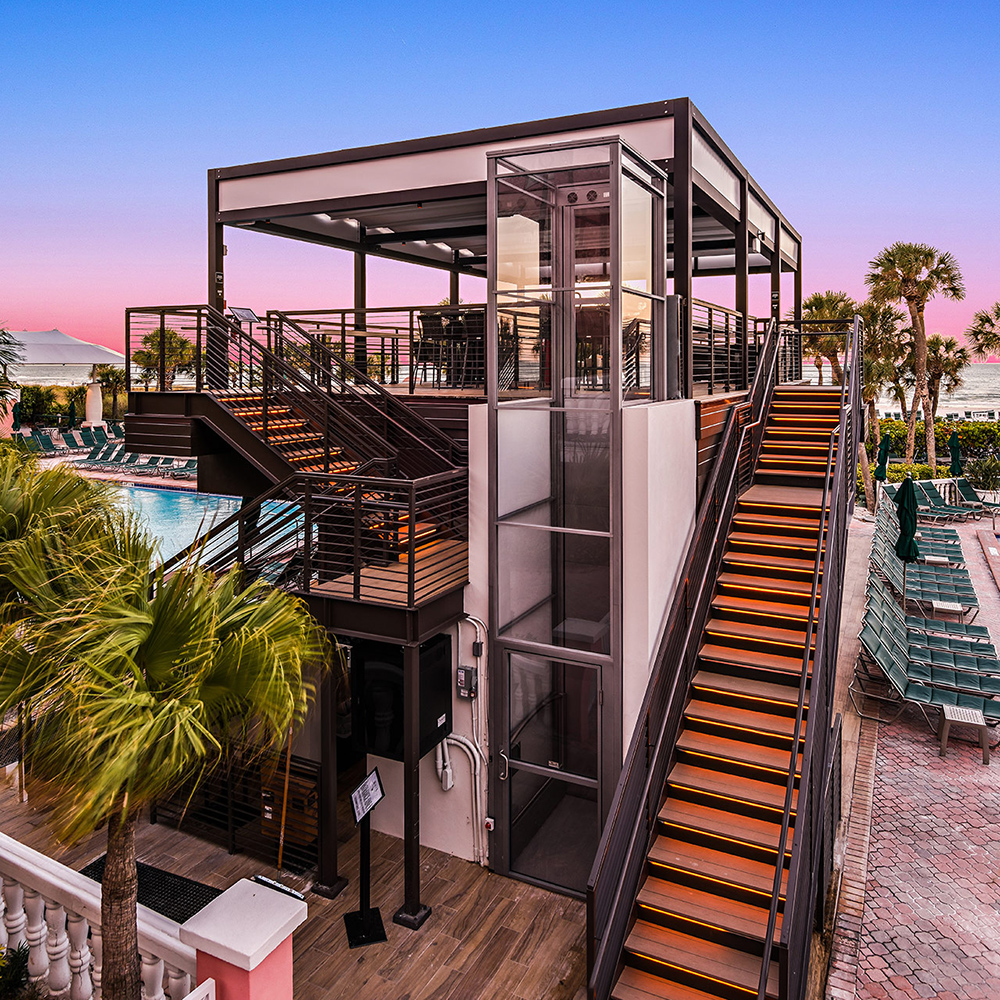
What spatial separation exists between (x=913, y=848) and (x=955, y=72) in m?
41.9

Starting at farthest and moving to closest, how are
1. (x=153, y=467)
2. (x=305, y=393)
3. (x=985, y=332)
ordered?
(x=985, y=332)
(x=153, y=467)
(x=305, y=393)

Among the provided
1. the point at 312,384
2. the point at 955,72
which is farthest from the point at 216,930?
the point at 955,72

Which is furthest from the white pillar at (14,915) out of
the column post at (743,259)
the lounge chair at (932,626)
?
the lounge chair at (932,626)

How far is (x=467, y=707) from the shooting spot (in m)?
7.16

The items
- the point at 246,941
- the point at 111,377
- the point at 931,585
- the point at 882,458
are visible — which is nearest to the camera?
the point at 246,941

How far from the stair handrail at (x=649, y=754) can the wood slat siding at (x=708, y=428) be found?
5.6 inches

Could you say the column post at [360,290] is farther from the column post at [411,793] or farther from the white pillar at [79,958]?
the white pillar at [79,958]

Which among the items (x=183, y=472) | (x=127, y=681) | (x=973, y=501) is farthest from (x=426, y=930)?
(x=183, y=472)

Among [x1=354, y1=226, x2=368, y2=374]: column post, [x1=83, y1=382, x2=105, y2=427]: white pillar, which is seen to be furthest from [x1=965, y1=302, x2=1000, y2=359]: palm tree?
[x1=83, y1=382, x2=105, y2=427]: white pillar

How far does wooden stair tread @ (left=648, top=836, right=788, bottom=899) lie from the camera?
5598mm

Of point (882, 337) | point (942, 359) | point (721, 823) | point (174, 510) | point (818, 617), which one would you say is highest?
point (882, 337)

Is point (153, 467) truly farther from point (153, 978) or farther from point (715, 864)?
point (153, 978)

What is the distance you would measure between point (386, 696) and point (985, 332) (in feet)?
122

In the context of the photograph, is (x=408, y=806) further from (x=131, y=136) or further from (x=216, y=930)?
(x=131, y=136)
